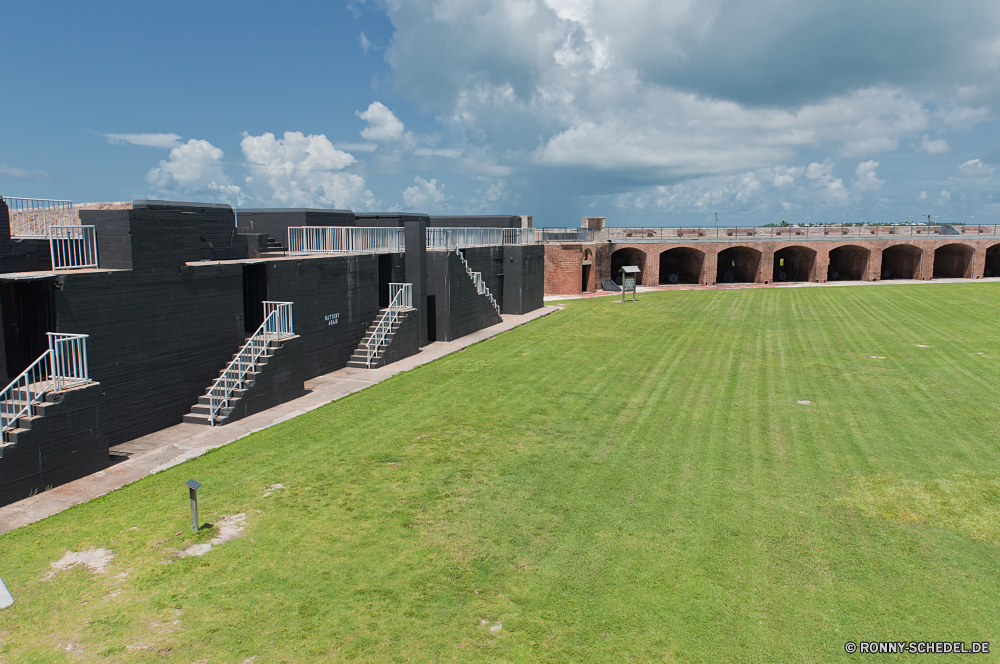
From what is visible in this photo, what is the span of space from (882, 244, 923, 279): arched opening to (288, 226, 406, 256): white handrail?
163 feet

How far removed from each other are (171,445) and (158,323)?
278 cm

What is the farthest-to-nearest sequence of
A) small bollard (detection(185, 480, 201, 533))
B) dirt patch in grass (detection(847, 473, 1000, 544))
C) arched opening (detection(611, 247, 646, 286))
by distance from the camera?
arched opening (detection(611, 247, 646, 286)), dirt patch in grass (detection(847, 473, 1000, 544)), small bollard (detection(185, 480, 201, 533))

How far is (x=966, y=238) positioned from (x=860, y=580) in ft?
194

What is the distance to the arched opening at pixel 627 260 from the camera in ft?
172

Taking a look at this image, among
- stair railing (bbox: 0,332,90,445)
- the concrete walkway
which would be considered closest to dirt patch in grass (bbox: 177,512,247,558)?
the concrete walkway

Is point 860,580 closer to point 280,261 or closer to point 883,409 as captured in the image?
point 883,409

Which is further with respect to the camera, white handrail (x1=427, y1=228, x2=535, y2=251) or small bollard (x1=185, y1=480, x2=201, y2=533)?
white handrail (x1=427, y1=228, x2=535, y2=251)

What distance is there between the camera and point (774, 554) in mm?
9227

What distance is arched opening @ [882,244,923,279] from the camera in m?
55.5

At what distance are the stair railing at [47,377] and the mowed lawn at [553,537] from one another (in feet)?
7.59

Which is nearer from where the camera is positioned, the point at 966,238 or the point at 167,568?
the point at 167,568

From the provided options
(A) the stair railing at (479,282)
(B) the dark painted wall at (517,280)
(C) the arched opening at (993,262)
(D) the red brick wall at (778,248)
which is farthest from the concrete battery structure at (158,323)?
(C) the arched opening at (993,262)

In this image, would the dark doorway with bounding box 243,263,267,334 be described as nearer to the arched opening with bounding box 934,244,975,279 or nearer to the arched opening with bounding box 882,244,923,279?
the arched opening with bounding box 882,244,923,279

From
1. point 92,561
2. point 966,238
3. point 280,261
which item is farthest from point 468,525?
point 966,238
